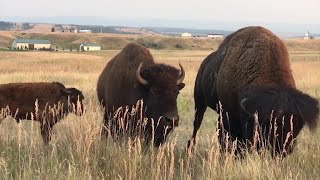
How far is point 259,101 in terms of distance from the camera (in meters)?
6.11

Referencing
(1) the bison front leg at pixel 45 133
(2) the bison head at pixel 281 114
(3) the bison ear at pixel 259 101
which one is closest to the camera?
(2) the bison head at pixel 281 114

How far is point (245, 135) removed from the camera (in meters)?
6.75

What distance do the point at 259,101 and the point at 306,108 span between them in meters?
0.58

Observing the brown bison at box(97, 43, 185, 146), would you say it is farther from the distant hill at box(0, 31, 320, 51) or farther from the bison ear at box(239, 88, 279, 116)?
the distant hill at box(0, 31, 320, 51)

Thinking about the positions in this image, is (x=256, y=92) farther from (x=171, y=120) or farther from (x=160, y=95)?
(x=160, y=95)

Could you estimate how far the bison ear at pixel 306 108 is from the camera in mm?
5884

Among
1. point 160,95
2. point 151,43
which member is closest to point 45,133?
Result: point 160,95

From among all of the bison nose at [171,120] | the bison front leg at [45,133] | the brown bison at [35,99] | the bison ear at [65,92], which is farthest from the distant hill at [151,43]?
the bison nose at [171,120]

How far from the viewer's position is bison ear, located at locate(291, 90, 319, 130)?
5.88m

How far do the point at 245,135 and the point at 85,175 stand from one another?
98.4 inches

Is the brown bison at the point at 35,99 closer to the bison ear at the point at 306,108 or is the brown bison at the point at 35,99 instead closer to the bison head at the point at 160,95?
the bison head at the point at 160,95

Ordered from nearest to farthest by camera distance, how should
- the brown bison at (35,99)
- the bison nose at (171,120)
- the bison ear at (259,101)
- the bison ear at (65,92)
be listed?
the bison ear at (259,101), the bison nose at (171,120), the brown bison at (35,99), the bison ear at (65,92)

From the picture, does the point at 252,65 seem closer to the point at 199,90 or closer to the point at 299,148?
the point at 299,148

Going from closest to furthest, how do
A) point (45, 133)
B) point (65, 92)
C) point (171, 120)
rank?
point (171, 120) < point (45, 133) < point (65, 92)
